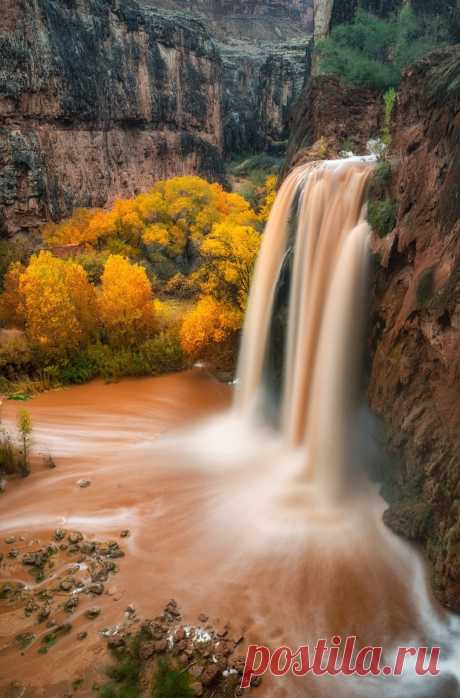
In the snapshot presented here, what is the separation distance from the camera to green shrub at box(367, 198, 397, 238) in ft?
31.2

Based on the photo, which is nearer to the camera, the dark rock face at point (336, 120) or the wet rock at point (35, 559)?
the wet rock at point (35, 559)

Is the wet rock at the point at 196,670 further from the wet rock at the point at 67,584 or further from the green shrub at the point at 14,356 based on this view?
the green shrub at the point at 14,356

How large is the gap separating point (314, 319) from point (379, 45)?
74.5ft

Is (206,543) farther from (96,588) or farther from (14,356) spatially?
(14,356)

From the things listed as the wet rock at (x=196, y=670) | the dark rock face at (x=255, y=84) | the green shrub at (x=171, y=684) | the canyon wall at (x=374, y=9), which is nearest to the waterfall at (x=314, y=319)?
the wet rock at (x=196, y=670)

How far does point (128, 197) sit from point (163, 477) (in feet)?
114

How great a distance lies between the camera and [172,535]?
8.55m

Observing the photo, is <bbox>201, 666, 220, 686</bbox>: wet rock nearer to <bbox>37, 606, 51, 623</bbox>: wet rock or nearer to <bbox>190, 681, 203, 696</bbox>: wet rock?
<bbox>190, 681, 203, 696</bbox>: wet rock

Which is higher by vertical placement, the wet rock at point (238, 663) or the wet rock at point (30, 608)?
the wet rock at point (238, 663)

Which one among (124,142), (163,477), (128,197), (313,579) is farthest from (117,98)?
(313,579)

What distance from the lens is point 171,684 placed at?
5.48 meters

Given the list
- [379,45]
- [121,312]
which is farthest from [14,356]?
[379,45]

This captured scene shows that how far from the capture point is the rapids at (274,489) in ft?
21.2

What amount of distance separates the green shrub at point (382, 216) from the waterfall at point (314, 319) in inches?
11.2
